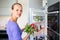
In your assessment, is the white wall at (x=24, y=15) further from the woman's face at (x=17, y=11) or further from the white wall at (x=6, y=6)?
the woman's face at (x=17, y=11)

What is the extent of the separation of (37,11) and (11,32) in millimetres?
1668

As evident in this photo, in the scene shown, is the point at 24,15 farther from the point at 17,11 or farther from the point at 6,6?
the point at 17,11

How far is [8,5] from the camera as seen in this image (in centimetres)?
487

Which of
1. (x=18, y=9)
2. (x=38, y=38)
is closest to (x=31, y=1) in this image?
(x=38, y=38)

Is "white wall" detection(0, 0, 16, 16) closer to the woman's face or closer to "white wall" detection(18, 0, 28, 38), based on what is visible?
"white wall" detection(18, 0, 28, 38)

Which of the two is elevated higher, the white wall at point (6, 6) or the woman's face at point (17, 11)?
the white wall at point (6, 6)

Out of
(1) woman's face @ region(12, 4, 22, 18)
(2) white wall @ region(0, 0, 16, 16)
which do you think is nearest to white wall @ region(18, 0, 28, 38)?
(2) white wall @ region(0, 0, 16, 16)

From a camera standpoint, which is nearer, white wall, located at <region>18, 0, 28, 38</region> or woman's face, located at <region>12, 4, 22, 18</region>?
woman's face, located at <region>12, 4, 22, 18</region>

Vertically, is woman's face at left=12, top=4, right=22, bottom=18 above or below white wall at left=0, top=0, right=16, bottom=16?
below

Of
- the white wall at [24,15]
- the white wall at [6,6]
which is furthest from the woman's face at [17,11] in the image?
the white wall at [6,6]

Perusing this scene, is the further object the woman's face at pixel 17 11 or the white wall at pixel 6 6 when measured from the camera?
the white wall at pixel 6 6

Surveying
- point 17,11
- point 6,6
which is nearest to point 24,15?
point 6,6

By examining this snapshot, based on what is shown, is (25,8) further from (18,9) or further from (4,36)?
(18,9)

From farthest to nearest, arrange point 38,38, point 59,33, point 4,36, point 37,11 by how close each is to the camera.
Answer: point 4,36
point 37,11
point 38,38
point 59,33
